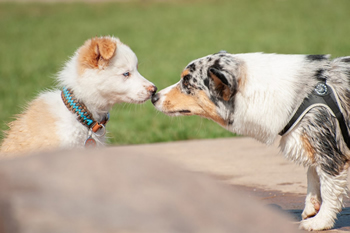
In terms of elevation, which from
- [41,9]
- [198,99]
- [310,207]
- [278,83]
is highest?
[278,83]

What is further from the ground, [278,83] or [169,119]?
[278,83]

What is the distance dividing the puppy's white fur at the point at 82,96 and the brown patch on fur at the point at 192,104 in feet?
1.54

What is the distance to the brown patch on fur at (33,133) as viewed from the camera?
15.2 ft

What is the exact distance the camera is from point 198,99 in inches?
182

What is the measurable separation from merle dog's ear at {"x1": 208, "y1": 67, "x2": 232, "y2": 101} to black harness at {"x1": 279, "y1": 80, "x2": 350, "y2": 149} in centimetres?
59

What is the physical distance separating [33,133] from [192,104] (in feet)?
4.85

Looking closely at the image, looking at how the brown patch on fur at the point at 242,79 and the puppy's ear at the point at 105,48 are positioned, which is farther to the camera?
the puppy's ear at the point at 105,48

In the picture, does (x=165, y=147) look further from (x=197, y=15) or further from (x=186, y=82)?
(x=197, y=15)

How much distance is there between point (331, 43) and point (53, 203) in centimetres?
1570

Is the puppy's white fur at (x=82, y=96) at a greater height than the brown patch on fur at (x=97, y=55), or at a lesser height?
lesser

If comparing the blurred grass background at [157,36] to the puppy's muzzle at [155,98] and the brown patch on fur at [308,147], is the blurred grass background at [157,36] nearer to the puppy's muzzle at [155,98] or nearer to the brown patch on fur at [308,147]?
the puppy's muzzle at [155,98]

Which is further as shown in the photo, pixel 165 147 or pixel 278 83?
pixel 165 147

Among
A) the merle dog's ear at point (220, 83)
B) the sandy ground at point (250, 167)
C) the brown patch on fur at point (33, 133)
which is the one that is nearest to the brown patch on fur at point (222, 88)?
the merle dog's ear at point (220, 83)

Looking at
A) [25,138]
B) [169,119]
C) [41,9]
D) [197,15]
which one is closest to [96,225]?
[25,138]
